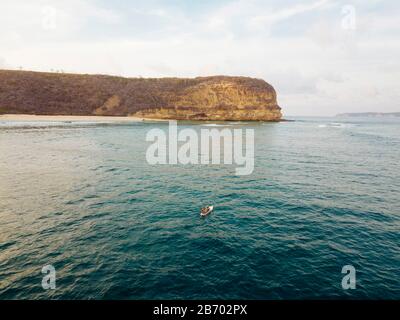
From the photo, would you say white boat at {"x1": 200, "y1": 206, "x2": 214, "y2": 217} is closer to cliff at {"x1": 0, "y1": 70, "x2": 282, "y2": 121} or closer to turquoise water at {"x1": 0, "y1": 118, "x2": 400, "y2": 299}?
turquoise water at {"x1": 0, "y1": 118, "x2": 400, "y2": 299}

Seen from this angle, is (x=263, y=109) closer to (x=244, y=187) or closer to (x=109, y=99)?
(x=109, y=99)

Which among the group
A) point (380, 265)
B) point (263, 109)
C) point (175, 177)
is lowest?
point (380, 265)

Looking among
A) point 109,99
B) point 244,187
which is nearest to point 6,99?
point 109,99

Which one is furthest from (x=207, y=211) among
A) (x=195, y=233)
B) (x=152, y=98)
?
(x=152, y=98)

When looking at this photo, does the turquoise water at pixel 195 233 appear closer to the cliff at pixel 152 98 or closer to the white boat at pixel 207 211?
the white boat at pixel 207 211

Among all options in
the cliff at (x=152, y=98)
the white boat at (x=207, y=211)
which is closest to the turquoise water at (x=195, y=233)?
the white boat at (x=207, y=211)

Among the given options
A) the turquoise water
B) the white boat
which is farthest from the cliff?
the white boat

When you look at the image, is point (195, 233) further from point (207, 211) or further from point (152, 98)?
point (152, 98)
